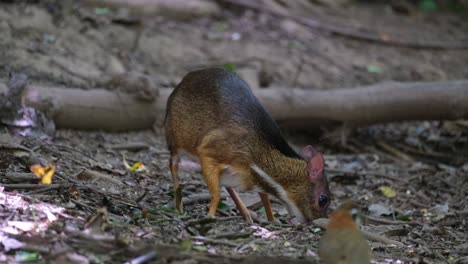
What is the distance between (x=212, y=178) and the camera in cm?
548

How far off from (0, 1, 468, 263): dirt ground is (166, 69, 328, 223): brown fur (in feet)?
1.04

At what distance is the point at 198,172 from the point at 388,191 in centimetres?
190

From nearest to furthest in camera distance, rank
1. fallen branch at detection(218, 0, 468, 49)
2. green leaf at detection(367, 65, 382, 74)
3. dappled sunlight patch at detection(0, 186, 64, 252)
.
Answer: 1. dappled sunlight patch at detection(0, 186, 64, 252)
2. green leaf at detection(367, 65, 382, 74)
3. fallen branch at detection(218, 0, 468, 49)

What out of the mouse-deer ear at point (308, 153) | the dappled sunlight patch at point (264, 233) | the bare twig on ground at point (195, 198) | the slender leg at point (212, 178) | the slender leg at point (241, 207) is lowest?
the bare twig on ground at point (195, 198)

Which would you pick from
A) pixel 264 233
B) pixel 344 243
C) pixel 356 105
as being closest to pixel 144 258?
pixel 344 243

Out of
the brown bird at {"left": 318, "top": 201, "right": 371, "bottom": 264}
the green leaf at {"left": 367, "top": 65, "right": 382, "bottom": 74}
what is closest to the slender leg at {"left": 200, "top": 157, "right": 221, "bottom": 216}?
the brown bird at {"left": 318, "top": 201, "right": 371, "bottom": 264}

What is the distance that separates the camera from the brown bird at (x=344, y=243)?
416 centimetres

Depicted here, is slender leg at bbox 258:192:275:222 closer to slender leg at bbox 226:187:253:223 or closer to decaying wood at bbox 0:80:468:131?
slender leg at bbox 226:187:253:223

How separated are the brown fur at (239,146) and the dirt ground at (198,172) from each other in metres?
0.32

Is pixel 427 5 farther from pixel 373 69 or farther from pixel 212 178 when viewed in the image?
pixel 212 178

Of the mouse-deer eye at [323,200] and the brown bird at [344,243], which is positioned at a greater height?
the brown bird at [344,243]

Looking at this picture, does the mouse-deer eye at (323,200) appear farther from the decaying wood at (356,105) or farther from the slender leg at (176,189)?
the decaying wood at (356,105)

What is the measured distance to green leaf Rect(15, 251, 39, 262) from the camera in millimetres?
3899

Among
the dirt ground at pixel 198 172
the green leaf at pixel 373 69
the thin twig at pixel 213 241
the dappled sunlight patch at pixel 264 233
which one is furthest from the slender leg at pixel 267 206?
the green leaf at pixel 373 69
